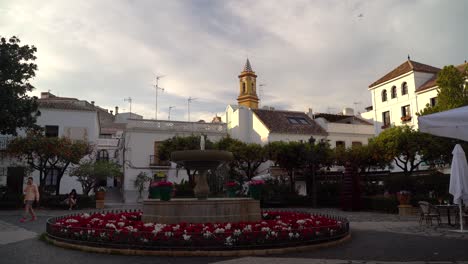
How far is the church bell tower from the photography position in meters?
47.6

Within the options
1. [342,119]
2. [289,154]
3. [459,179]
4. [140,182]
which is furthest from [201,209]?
[342,119]

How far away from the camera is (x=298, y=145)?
94.0 ft

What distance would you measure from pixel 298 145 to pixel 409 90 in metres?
16.1

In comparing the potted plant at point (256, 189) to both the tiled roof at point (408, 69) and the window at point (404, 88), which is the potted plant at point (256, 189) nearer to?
the tiled roof at point (408, 69)

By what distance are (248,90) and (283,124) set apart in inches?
356

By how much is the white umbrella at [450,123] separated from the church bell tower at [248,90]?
40182mm

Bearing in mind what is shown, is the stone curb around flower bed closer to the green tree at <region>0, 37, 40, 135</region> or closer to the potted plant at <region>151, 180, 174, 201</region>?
the potted plant at <region>151, 180, 174, 201</region>

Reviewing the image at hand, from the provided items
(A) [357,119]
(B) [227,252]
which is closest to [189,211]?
(B) [227,252]

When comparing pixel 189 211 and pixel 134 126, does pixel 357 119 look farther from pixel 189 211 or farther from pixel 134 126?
pixel 189 211

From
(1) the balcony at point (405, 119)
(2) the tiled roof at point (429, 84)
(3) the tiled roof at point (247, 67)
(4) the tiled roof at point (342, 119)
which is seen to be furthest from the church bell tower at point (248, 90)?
(2) the tiled roof at point (429, 84)

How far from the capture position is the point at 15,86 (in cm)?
2508

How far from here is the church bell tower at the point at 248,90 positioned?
47.6 metres

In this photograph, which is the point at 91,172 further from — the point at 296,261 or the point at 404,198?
the point at 296,261

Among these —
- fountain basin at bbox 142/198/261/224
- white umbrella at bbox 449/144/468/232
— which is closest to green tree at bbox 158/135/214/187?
fountain basin at bbox 142/198/261/224
